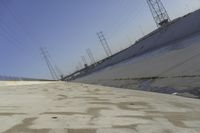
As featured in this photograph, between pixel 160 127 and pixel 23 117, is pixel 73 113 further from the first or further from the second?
pixel 160 127

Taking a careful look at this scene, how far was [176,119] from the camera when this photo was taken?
396 cm

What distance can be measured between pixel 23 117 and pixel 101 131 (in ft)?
3.49

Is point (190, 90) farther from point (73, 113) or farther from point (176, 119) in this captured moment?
point (73, 113)

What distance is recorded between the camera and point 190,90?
7352 mm

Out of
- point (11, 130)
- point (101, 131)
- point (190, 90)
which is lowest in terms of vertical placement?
point (190, 90)

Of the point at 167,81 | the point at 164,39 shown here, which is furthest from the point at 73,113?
the point at 164,39

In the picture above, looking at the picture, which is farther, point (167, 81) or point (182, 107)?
point (167, 81)

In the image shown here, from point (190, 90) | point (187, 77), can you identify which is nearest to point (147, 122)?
point (190, 90)

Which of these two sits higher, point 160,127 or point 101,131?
point 101,131

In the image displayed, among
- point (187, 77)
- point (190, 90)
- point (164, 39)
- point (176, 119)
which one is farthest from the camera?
point (164, 39)

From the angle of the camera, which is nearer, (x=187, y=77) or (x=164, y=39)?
(x=187, y=77)

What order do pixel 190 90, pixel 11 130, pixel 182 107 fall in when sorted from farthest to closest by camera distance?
pixel 190 90
pixel 182 107
pixel 11 130

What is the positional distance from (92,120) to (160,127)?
738mm

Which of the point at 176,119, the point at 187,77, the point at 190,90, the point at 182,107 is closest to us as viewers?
the point at 176,119
